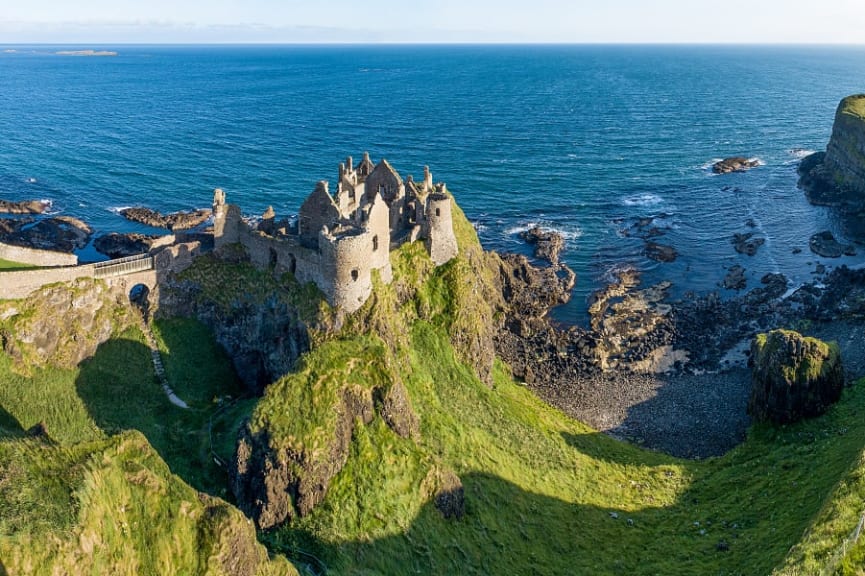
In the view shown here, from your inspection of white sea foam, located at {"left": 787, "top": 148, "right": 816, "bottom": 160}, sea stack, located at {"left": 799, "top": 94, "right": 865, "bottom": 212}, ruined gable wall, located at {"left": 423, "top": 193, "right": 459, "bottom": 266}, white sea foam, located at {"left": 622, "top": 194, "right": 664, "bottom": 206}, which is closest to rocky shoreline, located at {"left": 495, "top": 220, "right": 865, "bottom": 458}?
ruined gable wall, located at {"left": 423, "top": 193, "right": 459, "bottom": 266}

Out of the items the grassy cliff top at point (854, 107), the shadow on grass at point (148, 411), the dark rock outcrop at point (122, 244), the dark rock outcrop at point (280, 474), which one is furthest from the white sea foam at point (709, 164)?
the dark rock outcrop at point (280, 474)

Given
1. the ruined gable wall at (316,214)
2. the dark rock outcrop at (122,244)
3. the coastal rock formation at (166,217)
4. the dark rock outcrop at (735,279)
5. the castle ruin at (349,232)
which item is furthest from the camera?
the coastal rock formation at (166,217)

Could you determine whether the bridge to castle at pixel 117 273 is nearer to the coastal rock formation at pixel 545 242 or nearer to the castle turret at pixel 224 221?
the castle turret at pixel 224 221

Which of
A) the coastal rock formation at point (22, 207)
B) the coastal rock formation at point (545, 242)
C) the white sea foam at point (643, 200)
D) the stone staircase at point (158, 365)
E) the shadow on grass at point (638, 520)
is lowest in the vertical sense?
the shadow on grass at point (638, 520)

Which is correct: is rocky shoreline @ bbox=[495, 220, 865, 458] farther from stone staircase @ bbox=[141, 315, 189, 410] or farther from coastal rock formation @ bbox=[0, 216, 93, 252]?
coastal rock formation @ bbox=[0, 216, 93, 252]

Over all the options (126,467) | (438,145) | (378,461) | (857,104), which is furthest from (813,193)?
(126,467)

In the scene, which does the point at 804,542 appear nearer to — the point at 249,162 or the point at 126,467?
the point at 126,467

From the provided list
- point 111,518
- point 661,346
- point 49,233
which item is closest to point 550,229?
point 661,346
